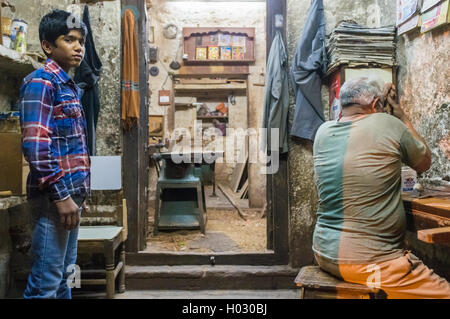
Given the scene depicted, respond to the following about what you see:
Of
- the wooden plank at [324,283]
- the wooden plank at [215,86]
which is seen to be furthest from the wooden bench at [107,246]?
the wooden plank at [215,86]

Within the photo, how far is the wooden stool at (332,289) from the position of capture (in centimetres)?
157

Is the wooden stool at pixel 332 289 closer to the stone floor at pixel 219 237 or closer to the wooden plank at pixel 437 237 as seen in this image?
the wooden plank at pixel 437 237

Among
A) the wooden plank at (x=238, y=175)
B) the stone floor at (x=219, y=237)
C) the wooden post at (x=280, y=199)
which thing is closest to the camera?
the wooden post at (x=280, y=199)

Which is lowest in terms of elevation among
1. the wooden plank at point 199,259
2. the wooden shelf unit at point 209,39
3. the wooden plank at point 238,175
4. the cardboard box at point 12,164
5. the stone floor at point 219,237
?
the stone floor at point 219,237

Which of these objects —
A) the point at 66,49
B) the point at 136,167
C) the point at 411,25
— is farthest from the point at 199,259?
the point at 411,25

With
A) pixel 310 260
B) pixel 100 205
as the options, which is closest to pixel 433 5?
pixel 310 260

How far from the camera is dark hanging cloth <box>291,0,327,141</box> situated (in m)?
3.00

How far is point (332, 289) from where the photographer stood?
1617mm

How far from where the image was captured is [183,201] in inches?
183

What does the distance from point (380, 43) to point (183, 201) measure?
3.01 meters

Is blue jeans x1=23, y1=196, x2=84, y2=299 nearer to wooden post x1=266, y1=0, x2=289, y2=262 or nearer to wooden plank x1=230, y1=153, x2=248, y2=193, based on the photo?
wooden post x1=266, y1=0, x2=289, y2=262

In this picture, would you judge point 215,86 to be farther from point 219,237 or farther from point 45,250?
point 45,250

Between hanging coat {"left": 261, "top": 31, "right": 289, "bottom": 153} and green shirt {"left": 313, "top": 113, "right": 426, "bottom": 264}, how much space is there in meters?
1.33

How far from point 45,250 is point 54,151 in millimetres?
479
